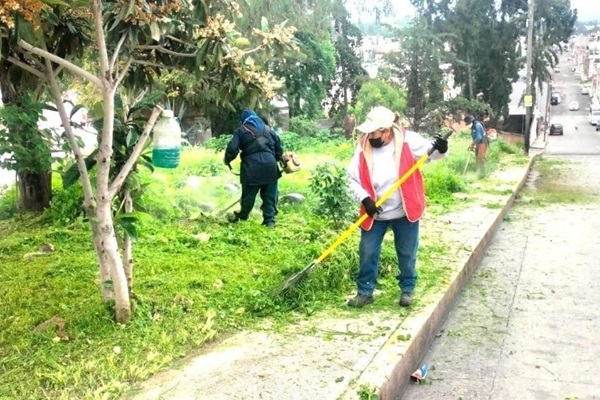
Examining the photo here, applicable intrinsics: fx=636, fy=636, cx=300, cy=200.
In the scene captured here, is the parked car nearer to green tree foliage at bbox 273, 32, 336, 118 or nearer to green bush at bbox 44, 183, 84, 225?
green tree foliage at bbox 273, 32, 336, 118

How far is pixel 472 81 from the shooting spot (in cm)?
3512

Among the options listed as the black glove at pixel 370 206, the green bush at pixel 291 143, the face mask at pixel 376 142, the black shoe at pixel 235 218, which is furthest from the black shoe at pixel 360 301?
the green bush at pixel 291 143

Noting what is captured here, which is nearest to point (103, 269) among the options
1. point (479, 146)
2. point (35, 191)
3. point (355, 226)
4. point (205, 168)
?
point (355, 226)

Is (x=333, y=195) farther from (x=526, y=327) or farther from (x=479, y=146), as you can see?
(x=479, y=146)

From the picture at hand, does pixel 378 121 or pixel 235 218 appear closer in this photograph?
pixel 378 121

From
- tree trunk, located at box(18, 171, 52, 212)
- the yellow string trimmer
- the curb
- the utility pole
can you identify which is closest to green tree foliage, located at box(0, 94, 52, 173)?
tree trunk, located at box(18, 171, 52, 212)

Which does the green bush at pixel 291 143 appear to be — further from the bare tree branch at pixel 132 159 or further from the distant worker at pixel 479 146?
the bare tree branch at pixel 132 159

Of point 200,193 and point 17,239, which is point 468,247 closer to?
point 200,193

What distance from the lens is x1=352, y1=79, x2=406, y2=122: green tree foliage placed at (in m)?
25.1

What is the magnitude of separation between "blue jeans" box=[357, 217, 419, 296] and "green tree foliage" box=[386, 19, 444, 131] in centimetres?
2373

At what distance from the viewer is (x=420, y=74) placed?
28156 millimetres

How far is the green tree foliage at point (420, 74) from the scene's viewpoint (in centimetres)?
2806

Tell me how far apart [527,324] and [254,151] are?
3.58m

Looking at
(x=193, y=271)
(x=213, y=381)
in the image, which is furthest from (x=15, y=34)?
(x=193, y=271)
